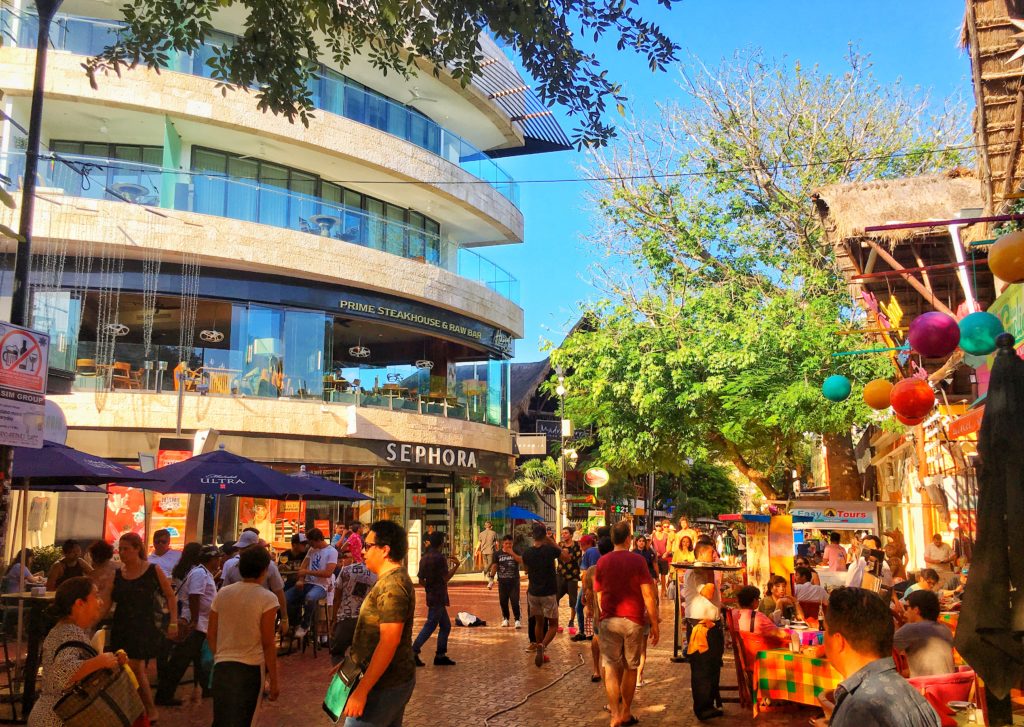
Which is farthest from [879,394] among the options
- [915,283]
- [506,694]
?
[506,694]

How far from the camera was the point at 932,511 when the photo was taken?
19.2m

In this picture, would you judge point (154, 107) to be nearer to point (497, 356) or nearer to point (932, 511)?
point (497, 356)

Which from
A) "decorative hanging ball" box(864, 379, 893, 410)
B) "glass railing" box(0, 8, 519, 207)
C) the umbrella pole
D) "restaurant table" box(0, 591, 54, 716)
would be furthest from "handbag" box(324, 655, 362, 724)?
"glass railing" box(0, 8, 519, 207)

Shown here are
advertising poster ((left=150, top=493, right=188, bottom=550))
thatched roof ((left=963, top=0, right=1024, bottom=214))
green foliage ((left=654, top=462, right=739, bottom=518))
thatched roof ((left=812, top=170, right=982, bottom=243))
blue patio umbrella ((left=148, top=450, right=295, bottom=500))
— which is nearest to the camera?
thatched roof ((left=963, top=0, right=1024, bottom=214))

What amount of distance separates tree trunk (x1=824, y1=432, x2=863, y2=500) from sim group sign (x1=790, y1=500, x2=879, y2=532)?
517 centimetres

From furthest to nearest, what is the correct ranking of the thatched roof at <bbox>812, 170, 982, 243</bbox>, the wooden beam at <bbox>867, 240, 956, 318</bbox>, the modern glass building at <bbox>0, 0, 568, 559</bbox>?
1. the modern glass building at <bbox>0, 0, 568, 559</bbox>
2. the thatched roof at <bbox>812, 170, 982, 243</bbox>
3. the wooden beam at <bbox>867, 240, 956, 318</bbox>

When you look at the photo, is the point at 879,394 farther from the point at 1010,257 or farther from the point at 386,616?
the point at 386,616

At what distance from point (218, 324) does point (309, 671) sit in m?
15.7

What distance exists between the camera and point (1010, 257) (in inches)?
261

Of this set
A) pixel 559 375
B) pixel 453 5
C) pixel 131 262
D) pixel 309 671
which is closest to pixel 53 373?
pixel 309 671

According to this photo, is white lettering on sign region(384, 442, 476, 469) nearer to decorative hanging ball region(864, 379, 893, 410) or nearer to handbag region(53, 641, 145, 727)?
decorative hanging ball region(864, 379, 893, 410)

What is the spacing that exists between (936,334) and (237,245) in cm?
1816

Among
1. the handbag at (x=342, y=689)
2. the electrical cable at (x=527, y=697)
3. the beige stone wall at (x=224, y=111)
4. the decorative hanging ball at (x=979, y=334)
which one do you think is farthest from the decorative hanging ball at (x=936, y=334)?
the beige stone wall at (x=224, y=111)

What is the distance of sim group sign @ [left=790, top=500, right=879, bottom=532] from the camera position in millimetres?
17234
